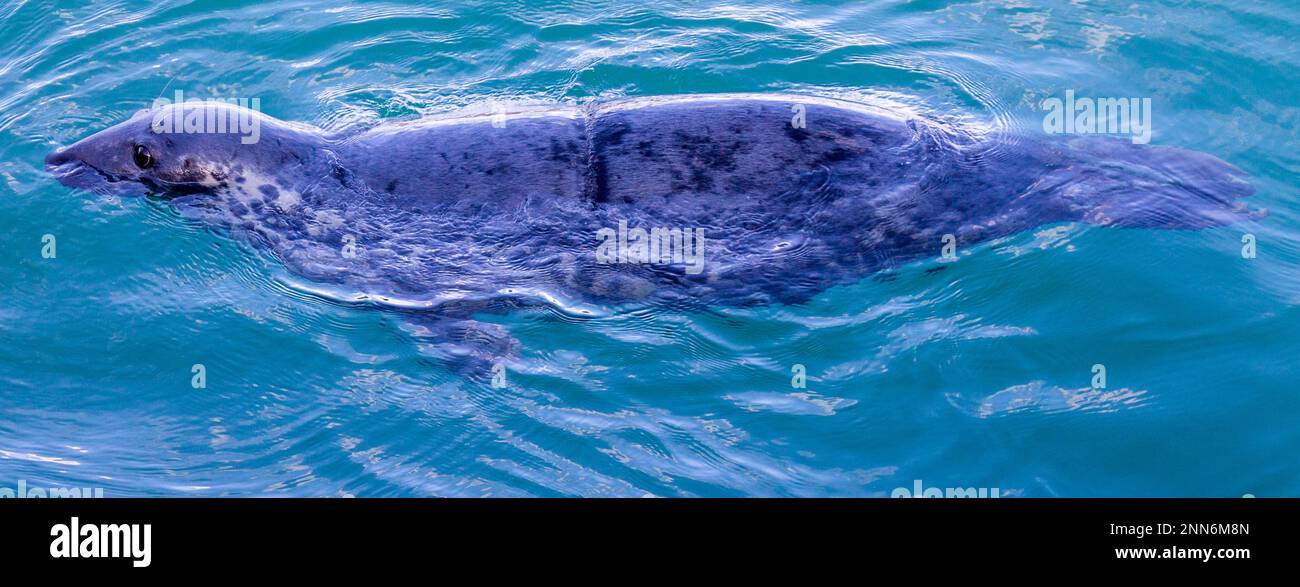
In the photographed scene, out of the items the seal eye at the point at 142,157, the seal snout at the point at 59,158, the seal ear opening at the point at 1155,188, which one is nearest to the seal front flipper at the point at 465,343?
the seal eye at the point at 142,157

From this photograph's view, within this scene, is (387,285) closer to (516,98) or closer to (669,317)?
(669,317)

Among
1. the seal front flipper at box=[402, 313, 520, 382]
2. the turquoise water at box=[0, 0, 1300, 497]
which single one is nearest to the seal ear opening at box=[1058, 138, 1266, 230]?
the turquoise water at box=[0, 0, 1300, 497]

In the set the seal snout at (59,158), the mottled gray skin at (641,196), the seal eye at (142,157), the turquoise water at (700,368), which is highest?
the seal snout at (59,158)

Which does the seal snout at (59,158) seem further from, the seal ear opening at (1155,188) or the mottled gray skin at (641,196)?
the seal ear opening at (1155,188)

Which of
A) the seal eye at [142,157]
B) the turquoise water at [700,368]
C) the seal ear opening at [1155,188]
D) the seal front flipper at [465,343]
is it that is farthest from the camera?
the seal eye at [142,157]

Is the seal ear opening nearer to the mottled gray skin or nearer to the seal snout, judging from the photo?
the mottled gray skin

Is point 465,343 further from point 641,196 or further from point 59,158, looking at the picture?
point 59,158
